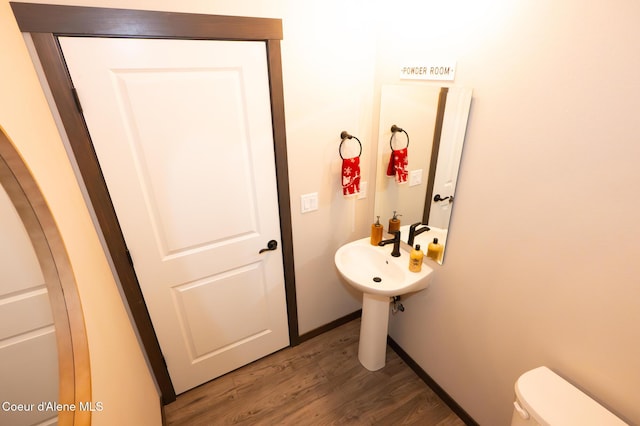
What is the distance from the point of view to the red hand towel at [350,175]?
5.72 feet

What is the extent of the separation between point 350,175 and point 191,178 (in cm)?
88

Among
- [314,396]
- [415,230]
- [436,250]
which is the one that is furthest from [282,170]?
[314,396]

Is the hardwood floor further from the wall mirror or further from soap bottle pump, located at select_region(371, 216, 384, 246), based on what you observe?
the wall mirror

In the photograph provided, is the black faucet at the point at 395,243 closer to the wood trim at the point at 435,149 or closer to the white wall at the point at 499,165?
the wood trim at the point at 435,149

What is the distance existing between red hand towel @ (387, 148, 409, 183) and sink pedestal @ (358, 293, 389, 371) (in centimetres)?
74

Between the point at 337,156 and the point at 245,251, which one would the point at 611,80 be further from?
the point at 245,251

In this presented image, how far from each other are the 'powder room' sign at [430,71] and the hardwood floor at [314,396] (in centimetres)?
185

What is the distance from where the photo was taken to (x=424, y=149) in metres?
1.60

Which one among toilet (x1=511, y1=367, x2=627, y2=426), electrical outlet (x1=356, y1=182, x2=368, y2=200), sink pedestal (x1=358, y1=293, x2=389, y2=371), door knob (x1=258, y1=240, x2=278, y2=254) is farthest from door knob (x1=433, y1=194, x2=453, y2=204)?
door knob (x1=258, y1=240, x2=278, y2=254)

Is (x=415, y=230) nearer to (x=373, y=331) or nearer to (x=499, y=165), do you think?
(x=499, y=165)

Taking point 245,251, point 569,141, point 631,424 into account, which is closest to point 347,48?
point 569,141

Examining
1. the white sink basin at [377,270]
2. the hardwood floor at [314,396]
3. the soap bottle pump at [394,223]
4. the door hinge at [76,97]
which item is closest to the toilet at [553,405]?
the white sink basin at [377,270]

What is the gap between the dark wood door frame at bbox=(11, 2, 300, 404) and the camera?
104cm

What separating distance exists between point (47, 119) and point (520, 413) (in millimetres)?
2073
